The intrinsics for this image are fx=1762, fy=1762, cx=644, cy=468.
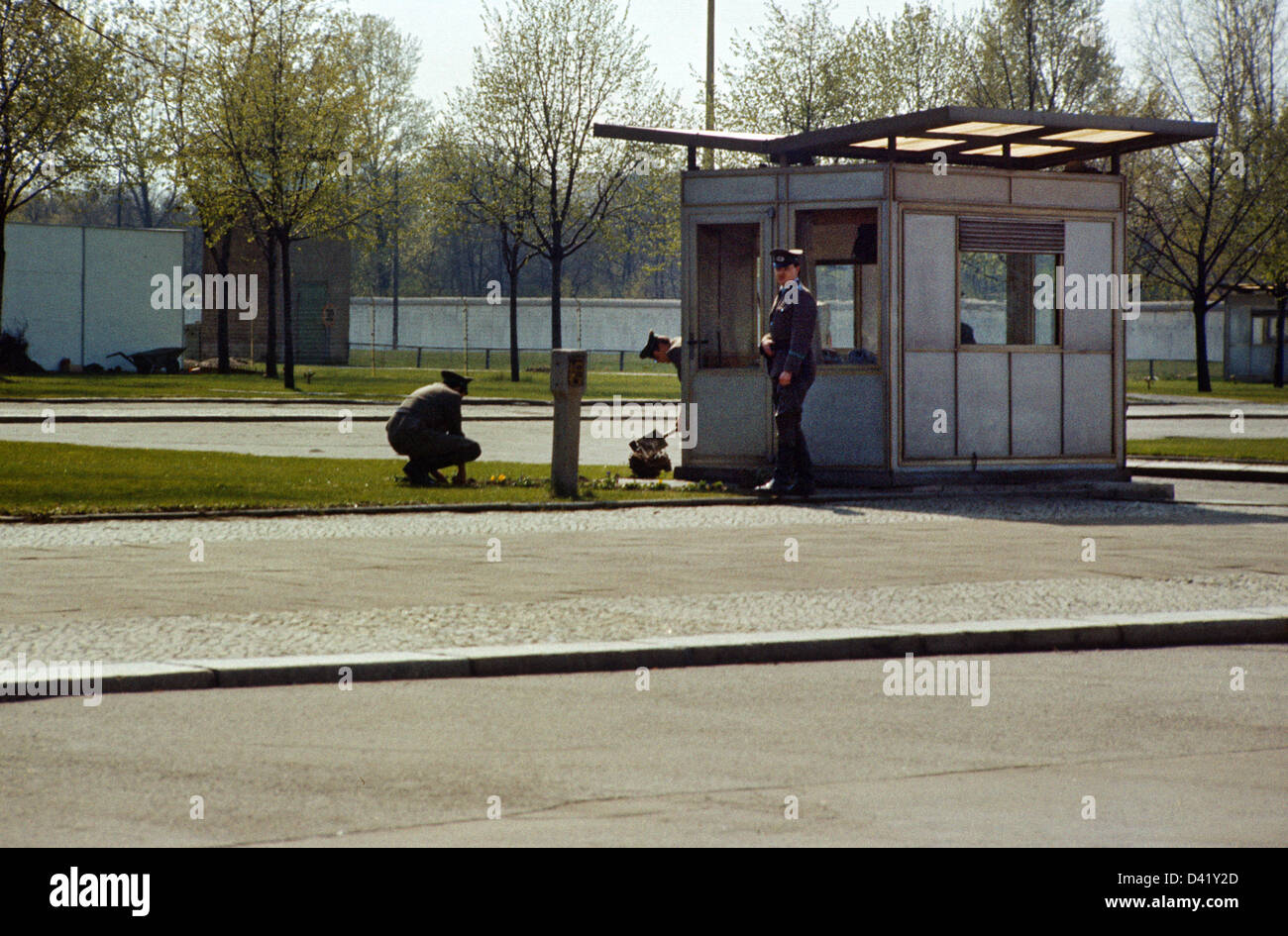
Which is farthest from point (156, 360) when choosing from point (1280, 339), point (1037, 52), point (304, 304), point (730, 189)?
point (730, 189)

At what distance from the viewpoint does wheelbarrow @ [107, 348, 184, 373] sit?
50.0 metres

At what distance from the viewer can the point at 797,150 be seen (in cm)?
1678

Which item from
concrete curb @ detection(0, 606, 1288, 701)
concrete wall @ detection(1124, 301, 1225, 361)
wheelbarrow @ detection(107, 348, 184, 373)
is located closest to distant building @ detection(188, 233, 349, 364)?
wheelbarrow @ detection(107, 348, 184, 373)

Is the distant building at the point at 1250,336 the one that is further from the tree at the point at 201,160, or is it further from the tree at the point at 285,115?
the tree at the point at 201,160

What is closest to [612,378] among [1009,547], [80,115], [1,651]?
[80,115]

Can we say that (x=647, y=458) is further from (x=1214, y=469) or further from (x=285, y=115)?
(x=285, y=115)

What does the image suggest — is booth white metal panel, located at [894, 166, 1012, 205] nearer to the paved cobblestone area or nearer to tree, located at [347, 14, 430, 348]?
the paved cobblestone area

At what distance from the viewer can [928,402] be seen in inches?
640

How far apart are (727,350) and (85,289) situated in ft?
122

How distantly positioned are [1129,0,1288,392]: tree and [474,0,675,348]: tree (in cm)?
1534

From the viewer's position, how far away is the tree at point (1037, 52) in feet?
184

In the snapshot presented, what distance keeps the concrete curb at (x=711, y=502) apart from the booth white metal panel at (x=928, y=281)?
4.50 feet
